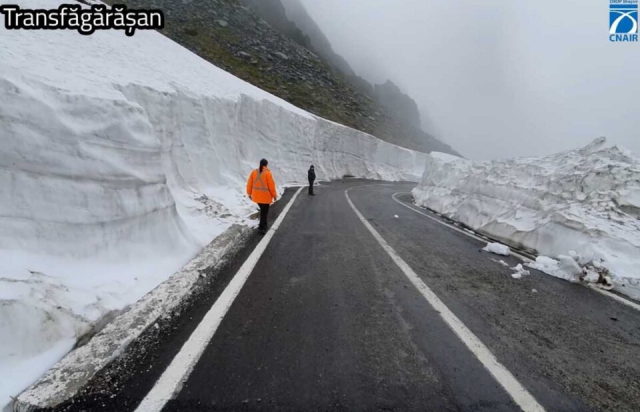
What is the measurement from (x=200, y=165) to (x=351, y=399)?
32.1 feet

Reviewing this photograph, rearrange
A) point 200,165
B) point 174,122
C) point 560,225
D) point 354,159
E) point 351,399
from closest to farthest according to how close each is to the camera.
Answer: point 351,399
point 560,225
point 174,122
point 200,165
point 354,159

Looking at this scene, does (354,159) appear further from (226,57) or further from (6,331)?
(6,331)

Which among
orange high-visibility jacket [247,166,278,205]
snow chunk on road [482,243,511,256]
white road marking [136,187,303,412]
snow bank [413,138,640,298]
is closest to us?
white road marking [136,187,303,412]

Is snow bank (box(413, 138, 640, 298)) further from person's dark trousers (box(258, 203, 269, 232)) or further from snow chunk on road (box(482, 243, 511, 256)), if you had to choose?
person's dark trousers (box(258, 203, 269, 232))

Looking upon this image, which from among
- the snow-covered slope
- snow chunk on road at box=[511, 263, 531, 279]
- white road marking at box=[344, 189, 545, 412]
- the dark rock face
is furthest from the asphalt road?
the dark rock face

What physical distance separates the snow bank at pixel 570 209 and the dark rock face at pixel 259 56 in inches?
1369

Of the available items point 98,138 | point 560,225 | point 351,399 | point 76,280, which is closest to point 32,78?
point 98,138

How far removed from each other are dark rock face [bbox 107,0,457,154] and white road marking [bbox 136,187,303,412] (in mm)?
38864

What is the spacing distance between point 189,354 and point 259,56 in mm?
50531

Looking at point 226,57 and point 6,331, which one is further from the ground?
point 226,57

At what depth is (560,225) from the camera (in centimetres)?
719

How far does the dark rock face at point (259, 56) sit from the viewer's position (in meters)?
41.0

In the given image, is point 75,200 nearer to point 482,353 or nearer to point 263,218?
point 263,218

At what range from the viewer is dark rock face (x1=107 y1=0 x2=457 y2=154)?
4100 cm
